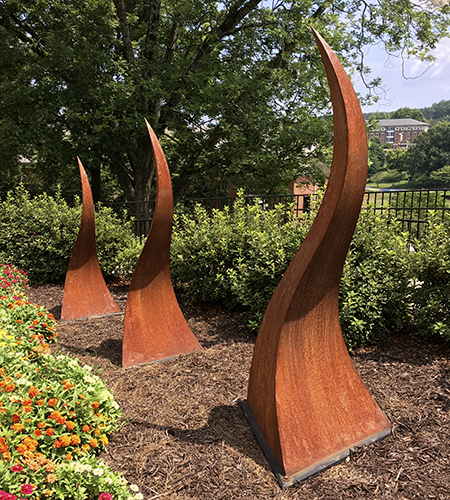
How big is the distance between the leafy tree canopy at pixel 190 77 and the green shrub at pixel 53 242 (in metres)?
4.51

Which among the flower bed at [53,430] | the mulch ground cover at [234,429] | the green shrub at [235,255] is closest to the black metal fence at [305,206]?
the green shrub at [235,255]

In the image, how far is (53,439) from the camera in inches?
91.4

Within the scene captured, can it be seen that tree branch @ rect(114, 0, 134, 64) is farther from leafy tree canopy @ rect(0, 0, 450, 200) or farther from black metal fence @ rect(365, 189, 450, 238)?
black metal fence @ rect(365, 189, 450, 238)

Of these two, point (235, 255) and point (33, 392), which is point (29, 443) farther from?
point (235, 255)

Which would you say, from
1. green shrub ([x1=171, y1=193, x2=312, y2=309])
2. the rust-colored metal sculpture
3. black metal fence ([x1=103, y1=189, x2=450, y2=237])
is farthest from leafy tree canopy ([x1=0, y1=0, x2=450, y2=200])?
the rust-colored metal sculpture

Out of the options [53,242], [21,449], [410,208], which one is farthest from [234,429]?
[410,208]

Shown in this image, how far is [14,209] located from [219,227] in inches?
209

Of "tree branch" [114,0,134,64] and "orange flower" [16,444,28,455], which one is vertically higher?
"tree branch" [114,0,134,64]

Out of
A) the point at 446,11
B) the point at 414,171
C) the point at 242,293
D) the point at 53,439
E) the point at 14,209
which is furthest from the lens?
the point at 414,171

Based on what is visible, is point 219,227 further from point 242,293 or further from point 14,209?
point 14,209

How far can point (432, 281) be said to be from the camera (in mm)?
4254

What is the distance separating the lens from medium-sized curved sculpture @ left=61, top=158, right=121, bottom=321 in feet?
18.8

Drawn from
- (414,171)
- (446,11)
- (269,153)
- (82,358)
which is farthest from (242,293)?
(414,171)

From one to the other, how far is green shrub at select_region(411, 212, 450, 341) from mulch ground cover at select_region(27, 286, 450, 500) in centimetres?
29
